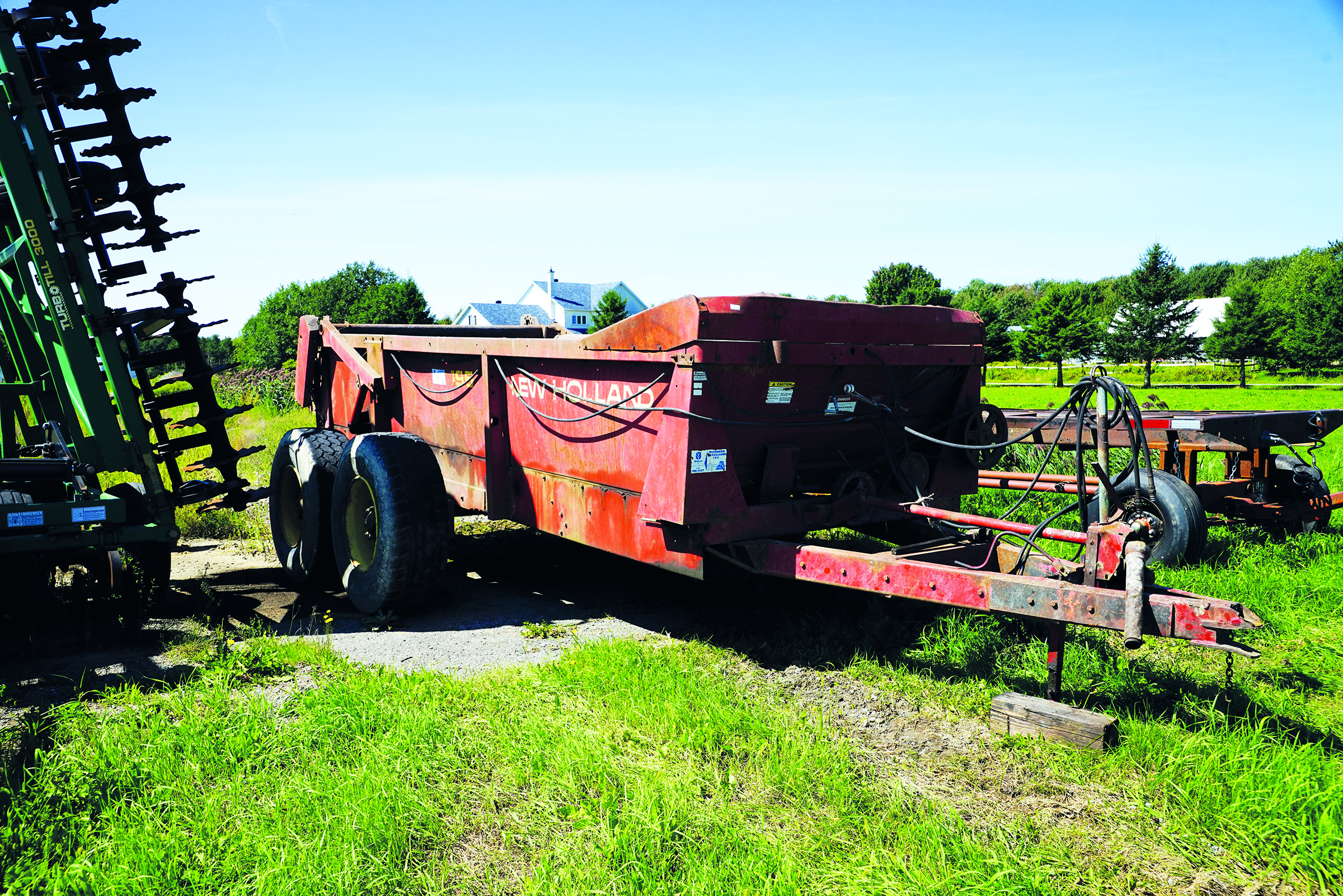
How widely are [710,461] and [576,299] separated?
222 feet

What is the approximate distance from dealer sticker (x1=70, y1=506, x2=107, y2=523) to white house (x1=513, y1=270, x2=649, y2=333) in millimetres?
61038

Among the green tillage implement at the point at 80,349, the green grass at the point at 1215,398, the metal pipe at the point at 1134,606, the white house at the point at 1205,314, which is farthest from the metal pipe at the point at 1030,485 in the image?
the white house at the point at 1205,314

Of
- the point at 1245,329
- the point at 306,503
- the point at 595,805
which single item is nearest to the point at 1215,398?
the point at 1245,329

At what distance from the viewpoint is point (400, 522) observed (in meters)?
5.42

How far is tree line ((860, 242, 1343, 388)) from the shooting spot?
46.6 m

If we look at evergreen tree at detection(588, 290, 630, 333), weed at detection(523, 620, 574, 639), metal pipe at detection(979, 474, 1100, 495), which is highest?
evergreen tree at detection(588, 290, 630, 333)

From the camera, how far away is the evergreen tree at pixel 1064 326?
54.5 metres

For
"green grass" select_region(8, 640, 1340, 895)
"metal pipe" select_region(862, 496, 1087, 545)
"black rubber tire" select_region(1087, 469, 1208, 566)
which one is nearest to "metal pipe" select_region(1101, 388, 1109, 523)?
"metal pipe" select_region(862, 496, 1087, 545)

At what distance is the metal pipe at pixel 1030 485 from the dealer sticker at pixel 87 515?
523 cm

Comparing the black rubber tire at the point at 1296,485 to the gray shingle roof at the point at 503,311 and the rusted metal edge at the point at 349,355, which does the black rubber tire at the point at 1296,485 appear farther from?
the gray shingle roof at the point at 503,311

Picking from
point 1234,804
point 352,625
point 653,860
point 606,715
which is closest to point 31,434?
point 352,625

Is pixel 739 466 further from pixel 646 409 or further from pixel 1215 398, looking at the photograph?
pixel 1215 398

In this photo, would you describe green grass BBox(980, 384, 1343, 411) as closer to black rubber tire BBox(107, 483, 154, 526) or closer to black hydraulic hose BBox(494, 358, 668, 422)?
black hydraulic hose BBox(494, 358, 668, 422)

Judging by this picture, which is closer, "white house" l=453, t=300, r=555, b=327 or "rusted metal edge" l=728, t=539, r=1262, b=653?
"rusted metal edge" l=728, t=539, r=1262, b=653
